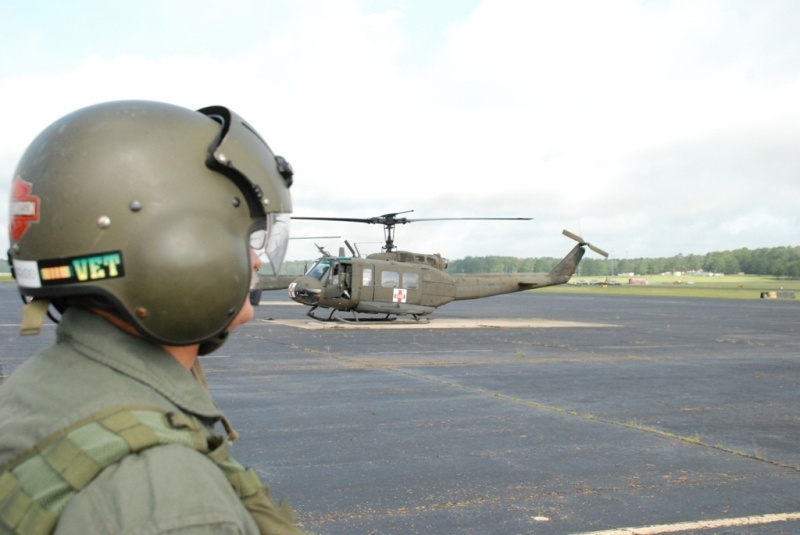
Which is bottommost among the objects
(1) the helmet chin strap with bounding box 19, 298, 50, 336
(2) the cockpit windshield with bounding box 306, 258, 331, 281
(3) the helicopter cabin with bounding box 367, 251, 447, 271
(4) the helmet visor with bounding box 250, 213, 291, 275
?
(1) the helmet chin strap with bounding box 19, 298, 50, 336

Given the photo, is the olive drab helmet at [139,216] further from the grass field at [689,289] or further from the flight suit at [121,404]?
the grass field at [689,289]

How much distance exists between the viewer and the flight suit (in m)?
1.21

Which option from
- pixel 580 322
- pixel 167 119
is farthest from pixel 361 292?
pixel 167 119

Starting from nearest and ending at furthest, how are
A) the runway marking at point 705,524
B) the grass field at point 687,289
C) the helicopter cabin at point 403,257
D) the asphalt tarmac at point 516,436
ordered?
the runway marking at point 705,524
the asphalt tarmac at point 516,436
the helicopter cabin at point 403,257
the grass field at point 687,289

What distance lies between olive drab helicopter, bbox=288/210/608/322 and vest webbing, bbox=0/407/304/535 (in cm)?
2143

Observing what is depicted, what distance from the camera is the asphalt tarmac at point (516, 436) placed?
5.29 meters

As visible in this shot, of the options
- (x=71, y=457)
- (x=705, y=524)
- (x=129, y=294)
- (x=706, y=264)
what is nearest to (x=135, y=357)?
(x=129, y=294)

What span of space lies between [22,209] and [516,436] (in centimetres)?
664

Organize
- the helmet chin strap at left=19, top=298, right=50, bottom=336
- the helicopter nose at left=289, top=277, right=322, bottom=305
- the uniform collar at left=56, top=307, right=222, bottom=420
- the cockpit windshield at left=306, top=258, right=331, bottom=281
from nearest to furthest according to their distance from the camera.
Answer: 1. the uniform collar at left=56, top=307, right=222, bottom=420
2. the helmet chin strap at left=19, top=298, right=50, bottom=336
3. the helicopter nose at left=289, top=277, right=322, bottom=305
4. the cockpit windshield at left=306, top=258, right=331, bottom=281

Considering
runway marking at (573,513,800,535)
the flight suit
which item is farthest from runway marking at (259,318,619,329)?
the flight suit

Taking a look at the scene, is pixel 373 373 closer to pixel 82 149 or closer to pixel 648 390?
pixel 648 390

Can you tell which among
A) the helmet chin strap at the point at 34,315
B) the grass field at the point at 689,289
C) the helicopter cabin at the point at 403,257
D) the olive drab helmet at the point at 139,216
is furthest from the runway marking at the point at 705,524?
the grass field at the point at 689,289

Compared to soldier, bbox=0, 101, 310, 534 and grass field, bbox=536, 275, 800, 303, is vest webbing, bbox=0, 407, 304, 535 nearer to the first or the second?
soldier, bbox=0, 101, 310, 534

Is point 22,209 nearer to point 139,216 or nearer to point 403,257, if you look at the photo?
point 139,216
